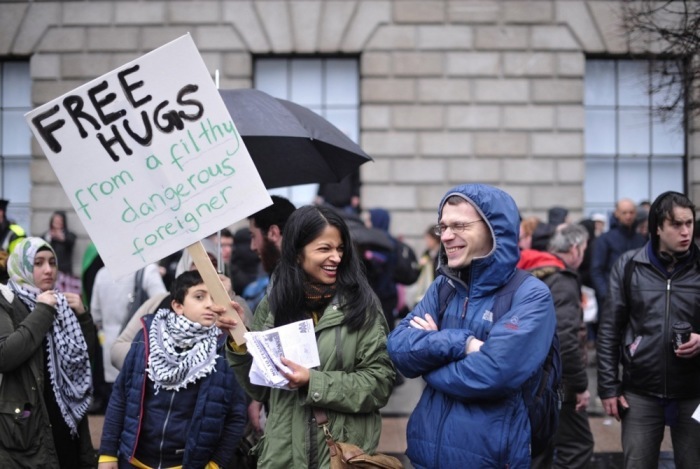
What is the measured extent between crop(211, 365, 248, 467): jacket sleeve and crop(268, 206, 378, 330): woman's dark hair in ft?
3.22

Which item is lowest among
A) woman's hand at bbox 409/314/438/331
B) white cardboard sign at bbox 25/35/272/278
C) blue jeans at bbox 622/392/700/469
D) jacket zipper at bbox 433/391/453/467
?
blue jeans at bbox 622/392/700/469

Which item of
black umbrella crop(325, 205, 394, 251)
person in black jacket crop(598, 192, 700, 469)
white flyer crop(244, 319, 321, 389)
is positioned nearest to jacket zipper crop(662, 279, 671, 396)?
person in black jacket crop(598, 192, 700, 469)

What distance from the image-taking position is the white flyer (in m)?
3.92

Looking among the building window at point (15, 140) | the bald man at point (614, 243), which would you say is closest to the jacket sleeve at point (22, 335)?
the bald man at point (614, 243)

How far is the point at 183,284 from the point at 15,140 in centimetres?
1003

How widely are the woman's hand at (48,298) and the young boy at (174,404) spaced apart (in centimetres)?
65

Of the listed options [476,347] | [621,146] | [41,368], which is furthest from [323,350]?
[621,146]

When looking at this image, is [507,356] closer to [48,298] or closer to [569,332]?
[569,332]

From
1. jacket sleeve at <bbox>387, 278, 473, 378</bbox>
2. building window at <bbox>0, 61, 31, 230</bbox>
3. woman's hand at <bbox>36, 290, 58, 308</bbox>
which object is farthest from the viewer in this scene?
building window at <bbox>0, 61, 31, 230</bbox>

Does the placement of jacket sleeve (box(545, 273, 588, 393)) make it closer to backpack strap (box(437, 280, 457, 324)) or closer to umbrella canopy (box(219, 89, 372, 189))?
umbrella canopy (box(219, 89, 372, 189))

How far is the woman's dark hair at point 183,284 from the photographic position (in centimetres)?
511

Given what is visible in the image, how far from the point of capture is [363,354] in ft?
13.6

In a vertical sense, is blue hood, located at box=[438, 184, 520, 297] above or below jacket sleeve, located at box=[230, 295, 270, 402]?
above

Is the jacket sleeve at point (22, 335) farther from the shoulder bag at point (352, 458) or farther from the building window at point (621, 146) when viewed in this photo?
the building window at point (621, 146)
